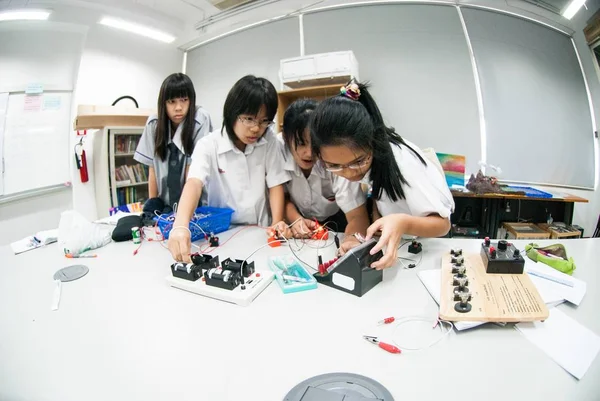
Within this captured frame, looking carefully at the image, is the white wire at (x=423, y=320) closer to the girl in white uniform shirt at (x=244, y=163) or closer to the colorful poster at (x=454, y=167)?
the girl in white uniform shirt at (x=244, y=163)

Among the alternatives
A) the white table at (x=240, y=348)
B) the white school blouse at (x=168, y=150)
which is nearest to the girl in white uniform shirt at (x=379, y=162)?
the white table at (x=240, y=348)

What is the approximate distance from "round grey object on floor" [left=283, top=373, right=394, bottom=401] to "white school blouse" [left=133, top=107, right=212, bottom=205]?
1.37 m

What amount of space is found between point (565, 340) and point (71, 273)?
118 cm

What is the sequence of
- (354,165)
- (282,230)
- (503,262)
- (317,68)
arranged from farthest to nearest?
(317,68) < (282,230) < (354,165) < (503,262)

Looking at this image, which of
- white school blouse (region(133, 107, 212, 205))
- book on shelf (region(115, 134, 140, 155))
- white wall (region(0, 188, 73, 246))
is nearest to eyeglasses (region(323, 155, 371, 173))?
white school blouse (region(133, 107, 212, 205))

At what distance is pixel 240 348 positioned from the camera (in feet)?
1.56

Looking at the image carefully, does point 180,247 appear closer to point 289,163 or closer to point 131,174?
point 289,163

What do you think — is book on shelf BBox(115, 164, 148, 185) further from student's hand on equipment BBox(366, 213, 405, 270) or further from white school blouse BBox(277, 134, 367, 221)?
→ student's hand on equipment BBox(366, 213, 405, 270)

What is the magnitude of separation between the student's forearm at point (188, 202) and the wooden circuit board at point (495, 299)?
0.80 meters

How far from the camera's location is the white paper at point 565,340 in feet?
1.35

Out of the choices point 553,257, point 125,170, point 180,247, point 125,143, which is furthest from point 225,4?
point 125,170

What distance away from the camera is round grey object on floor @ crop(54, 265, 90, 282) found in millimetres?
773

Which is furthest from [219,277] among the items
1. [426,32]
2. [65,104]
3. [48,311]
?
[426,32]

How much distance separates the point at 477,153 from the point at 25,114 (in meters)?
1.95
